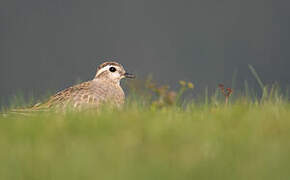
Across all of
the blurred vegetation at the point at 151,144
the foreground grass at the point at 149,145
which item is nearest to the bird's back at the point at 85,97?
the blurred vegetation at the point at 151,144

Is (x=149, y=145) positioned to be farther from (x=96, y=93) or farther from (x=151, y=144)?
(x=96, y=93)

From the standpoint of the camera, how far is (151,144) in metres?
5.11

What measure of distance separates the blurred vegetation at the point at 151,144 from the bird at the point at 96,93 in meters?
1.27

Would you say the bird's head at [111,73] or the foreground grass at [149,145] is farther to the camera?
the bird's head at [111,73]

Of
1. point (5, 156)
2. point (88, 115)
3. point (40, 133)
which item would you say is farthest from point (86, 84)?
point (5, 156)

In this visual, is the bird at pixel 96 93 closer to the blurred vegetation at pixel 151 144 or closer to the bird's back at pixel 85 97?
the bird's back at pixel 85 97

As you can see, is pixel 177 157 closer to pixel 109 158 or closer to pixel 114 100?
pixel 109 158

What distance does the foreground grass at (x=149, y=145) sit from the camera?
14.3 feet

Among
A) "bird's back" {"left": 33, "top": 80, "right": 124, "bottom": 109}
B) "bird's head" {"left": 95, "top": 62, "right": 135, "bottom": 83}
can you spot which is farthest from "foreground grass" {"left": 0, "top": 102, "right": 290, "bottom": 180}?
"bird's head" {"left": 95, "top": 62, "right": 135, "bottom": 83}

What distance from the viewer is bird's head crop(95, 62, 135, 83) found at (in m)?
9.59

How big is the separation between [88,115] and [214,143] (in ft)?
5.77

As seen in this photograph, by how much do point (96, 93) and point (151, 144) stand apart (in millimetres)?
3355

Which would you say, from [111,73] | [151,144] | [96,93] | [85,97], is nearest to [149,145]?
[151,144]

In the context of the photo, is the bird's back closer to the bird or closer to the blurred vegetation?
the bird
